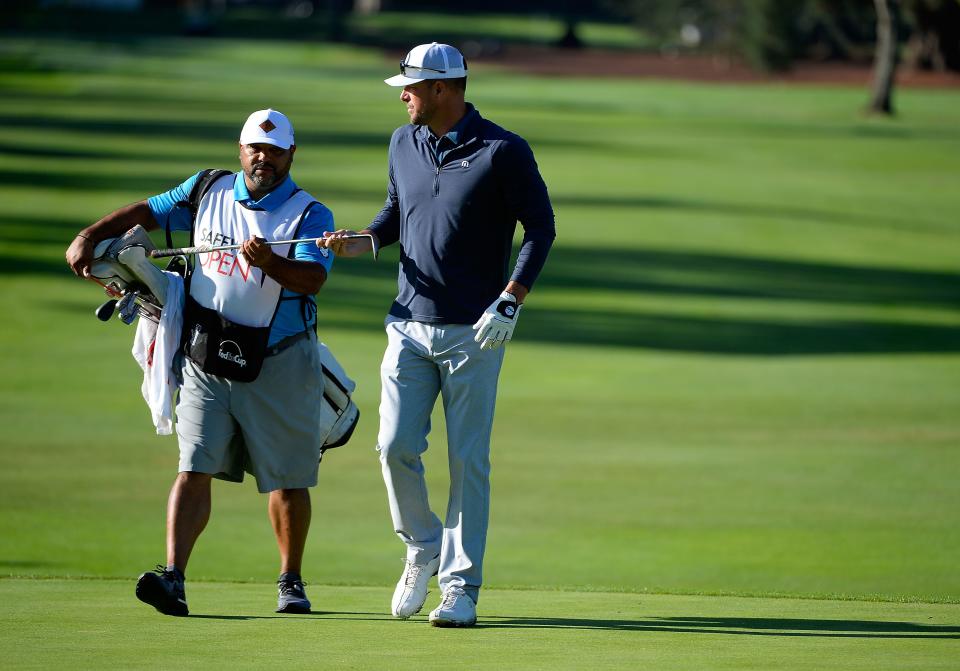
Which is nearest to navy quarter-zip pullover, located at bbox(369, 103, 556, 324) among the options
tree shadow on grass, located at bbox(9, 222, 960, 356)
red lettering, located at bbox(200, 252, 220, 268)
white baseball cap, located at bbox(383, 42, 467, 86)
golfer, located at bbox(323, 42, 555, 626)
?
golfer, located at bbox(323, 42, 555, 626)

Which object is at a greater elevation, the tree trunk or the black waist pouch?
the black waist pouch

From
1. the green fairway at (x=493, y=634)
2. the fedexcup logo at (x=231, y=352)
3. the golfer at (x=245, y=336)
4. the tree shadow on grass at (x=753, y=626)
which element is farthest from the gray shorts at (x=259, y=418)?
the tree shadow on grass at (x=753, y=626)

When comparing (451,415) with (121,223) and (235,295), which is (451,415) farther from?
(121,223)

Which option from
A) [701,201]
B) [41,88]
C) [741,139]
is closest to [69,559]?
[701,201]

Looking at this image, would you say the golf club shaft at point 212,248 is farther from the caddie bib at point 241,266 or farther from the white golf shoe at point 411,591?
the white golf shoe at point 411,591

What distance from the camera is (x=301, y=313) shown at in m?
7.15

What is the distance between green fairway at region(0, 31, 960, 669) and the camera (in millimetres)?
6477

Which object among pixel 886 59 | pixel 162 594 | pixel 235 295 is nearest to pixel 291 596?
pixel 162 594

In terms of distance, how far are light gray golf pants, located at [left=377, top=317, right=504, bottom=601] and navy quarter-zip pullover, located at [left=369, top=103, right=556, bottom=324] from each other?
0.10 metres

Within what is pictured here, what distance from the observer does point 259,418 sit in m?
7.14

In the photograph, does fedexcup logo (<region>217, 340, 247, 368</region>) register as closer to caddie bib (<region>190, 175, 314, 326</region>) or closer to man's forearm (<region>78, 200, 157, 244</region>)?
caddie bib (<region>190, 175, 314, 326</region>)

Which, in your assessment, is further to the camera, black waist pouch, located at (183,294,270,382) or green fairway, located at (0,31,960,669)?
black waist pouch, located at (183,294,270,382)

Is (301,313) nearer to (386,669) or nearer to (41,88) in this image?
(386,669)

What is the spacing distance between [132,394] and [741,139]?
32.0m
